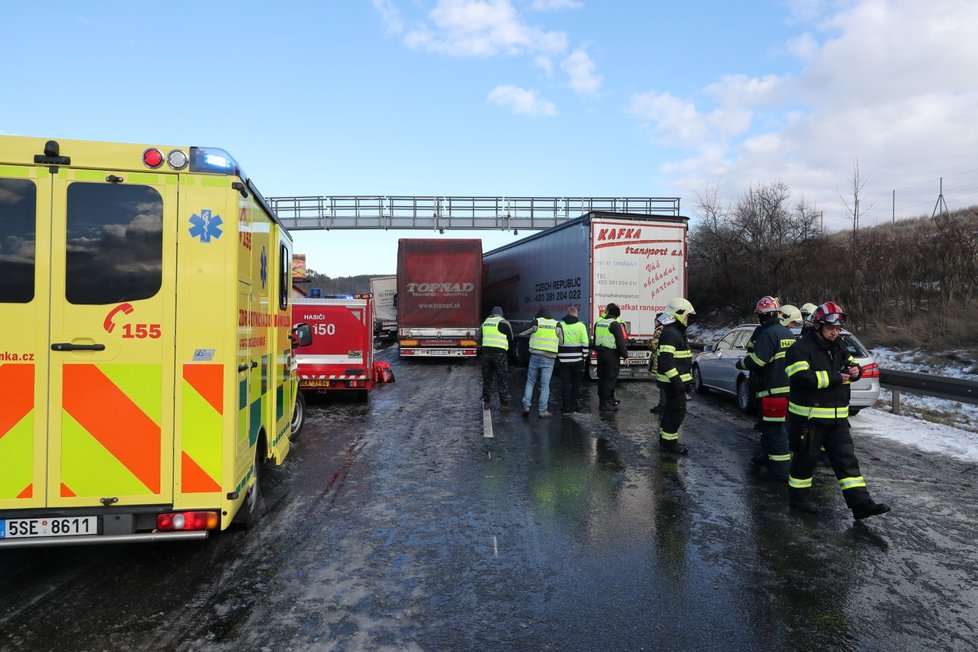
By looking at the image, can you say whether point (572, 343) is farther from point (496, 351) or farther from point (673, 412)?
point (673, 412)

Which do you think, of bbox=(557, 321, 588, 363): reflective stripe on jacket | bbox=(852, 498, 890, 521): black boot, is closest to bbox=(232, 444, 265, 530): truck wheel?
bbox=(852, 498, 890, 521): black boot

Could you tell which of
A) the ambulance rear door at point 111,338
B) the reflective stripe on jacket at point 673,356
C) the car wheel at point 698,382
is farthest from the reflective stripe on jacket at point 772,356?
the car wheel at point 698,382

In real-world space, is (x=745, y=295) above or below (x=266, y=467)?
above

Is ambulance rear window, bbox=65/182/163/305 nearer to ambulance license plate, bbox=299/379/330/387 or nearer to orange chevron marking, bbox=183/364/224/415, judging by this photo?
orange chevron marking, bbox=183/364/224/415

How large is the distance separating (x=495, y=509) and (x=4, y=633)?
3.48 meters

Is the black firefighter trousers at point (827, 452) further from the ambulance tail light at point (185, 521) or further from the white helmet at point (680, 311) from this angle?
the ambulance tail light at point (185, 521)

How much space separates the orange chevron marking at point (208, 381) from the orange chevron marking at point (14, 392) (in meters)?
0.83

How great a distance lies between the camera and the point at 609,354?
1119 cm

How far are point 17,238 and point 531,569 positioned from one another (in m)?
3.72

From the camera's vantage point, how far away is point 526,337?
18.8 m

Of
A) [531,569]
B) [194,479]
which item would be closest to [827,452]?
[531,569]

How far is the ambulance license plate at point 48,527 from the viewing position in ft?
12.1

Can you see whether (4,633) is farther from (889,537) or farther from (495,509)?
(889,537)

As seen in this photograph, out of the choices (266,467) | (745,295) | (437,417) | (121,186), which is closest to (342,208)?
(745,295)
